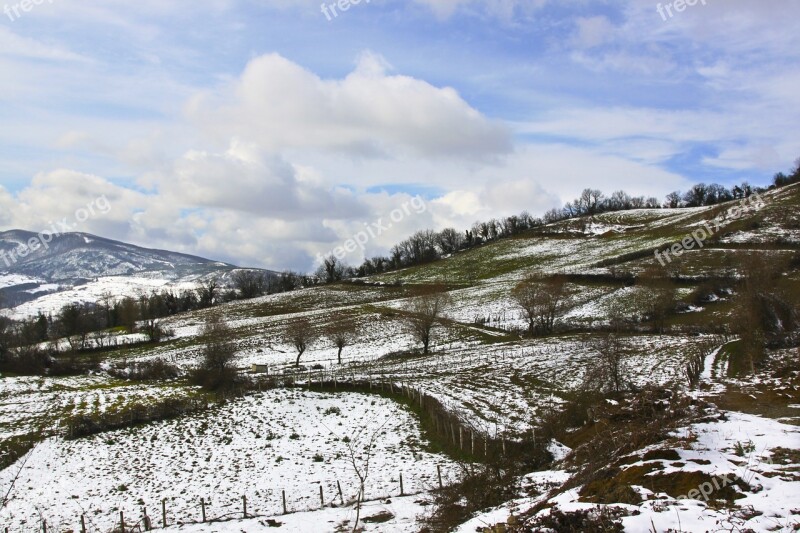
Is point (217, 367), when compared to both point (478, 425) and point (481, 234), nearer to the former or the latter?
point (478, 425)

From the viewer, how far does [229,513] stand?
19.4 m

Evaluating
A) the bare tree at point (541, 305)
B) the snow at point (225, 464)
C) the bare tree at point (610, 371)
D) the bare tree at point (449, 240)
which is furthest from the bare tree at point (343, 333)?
the bare tree at point (449, 240)

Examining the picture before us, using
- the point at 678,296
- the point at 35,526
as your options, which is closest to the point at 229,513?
the point at 35,526

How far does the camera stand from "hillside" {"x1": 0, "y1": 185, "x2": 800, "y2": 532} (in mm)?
11398

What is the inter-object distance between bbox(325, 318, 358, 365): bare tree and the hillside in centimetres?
128

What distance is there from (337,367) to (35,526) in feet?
119

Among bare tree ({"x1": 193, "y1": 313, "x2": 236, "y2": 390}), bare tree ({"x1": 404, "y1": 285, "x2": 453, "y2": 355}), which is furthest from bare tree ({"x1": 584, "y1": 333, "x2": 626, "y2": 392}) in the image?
bare tree ({"x1": 193, "y1": 313, "x2": 236, "y2": 390})

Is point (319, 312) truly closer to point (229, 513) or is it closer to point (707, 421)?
point (229, 513)

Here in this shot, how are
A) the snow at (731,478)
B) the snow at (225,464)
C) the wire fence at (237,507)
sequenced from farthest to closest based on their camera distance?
the snow at (225,464) < the wire fence at (237,507) < the snow at (731,478)

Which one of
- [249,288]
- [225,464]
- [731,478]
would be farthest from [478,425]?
[249,288]

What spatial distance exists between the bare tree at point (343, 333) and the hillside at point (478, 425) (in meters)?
1.28

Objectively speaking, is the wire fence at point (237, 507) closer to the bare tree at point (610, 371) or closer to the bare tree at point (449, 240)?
the bare tree at point (610, 371)

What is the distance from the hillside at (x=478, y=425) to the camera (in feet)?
37.4

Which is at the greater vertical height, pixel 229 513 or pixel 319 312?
pixel 319 312
